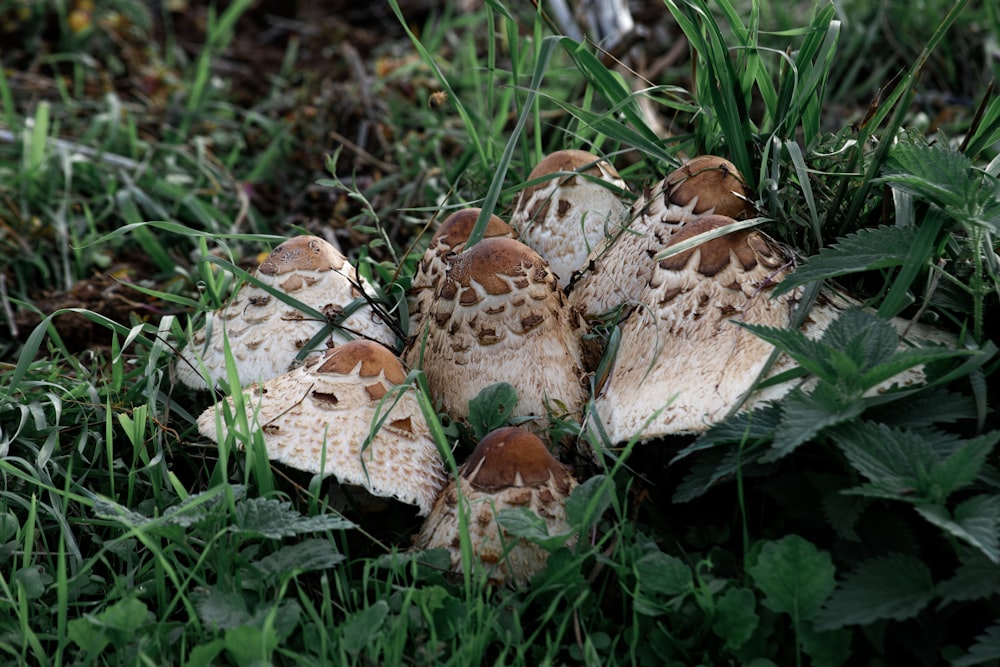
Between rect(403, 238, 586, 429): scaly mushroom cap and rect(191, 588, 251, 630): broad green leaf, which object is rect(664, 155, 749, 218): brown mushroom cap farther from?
rect(191, 588, 251, 630): broad green leaf

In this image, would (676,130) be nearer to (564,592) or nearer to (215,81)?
(215,81)

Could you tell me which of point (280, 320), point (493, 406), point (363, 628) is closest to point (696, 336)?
point (493, 406)

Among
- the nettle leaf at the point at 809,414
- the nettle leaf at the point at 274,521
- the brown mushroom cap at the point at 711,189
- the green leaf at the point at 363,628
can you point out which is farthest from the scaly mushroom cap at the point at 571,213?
the green leaf at the point at 363,628

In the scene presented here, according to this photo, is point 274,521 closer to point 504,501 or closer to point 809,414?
point 504,501

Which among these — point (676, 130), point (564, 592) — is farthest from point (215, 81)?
point (564, 592)

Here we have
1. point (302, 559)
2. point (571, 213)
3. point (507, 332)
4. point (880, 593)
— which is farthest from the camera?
point (571, 213)
